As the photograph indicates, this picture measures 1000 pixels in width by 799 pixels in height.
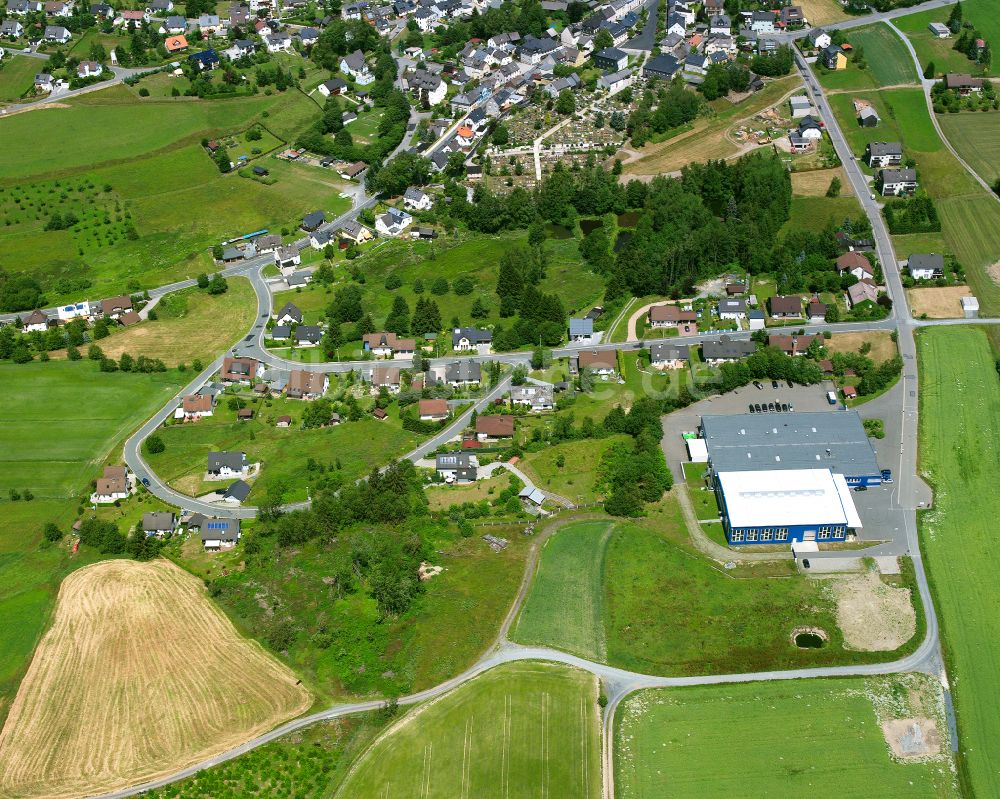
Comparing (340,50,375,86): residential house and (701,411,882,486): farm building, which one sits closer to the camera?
(701,411,882,486): farm building

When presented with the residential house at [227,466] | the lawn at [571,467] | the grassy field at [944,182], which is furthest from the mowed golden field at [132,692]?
the grassy field at [944,182]

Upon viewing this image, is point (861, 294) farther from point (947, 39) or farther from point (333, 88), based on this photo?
point (333, 88)

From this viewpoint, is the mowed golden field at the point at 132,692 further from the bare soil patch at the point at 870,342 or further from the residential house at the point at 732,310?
the bare soil patch at the point at 870,342

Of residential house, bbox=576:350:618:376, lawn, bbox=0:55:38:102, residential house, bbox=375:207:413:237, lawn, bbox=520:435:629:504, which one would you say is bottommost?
lawn, bbox=520:435:629:504

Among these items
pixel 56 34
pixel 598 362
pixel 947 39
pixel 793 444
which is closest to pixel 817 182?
pixel 598 362

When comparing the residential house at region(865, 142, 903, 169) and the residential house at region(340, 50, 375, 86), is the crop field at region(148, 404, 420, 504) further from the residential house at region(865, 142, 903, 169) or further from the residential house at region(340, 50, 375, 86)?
the residential house at region(340, 50, 375, 86)

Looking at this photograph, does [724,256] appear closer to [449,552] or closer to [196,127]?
[449,552]

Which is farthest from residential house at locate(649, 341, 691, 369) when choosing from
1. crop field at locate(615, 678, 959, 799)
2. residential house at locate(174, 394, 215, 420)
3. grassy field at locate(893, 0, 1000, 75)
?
grassy field at locate(893, 0, 1000, 75)
